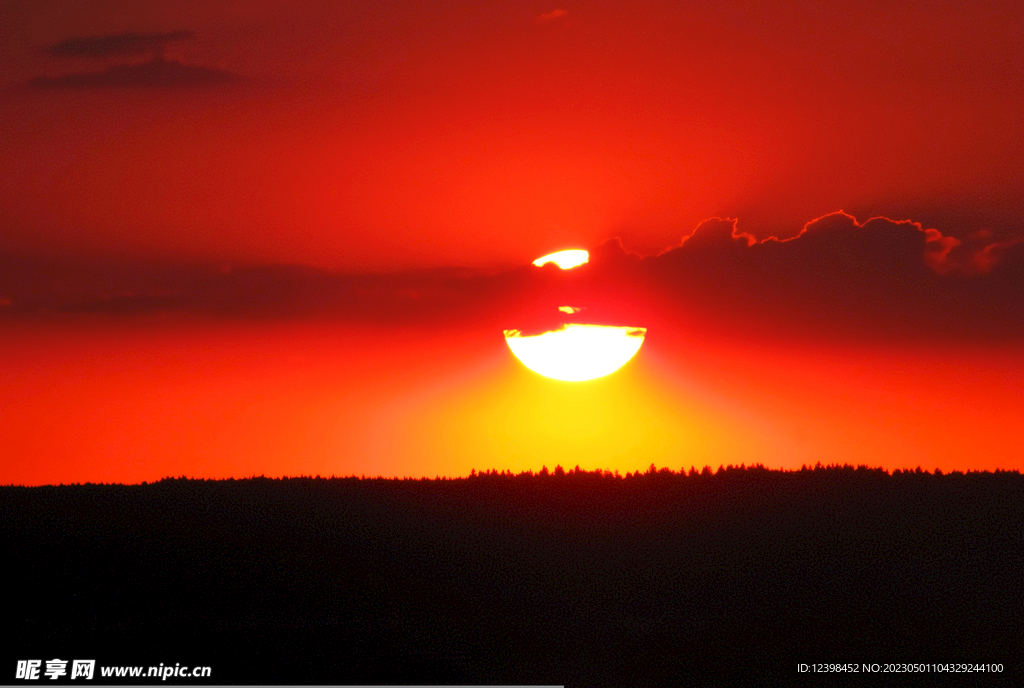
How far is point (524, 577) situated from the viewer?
30062mm

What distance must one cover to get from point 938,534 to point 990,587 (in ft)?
14.2

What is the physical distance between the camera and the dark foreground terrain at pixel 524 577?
24.4m

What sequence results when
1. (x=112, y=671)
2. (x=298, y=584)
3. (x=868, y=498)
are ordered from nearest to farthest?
(x=112, y=671) < (x=298, y=584) < (x=868, y=498)

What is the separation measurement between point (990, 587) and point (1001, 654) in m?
6.17

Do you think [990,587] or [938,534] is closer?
[990,587]

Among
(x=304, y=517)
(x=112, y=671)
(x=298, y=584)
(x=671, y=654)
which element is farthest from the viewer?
(x=304, y=517)

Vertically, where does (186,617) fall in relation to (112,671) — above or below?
above

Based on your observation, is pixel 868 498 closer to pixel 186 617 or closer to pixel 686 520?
pixel 686 520

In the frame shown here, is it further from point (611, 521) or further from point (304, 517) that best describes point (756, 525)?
point (304, 517)

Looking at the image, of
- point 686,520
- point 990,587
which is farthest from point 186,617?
point 990,587

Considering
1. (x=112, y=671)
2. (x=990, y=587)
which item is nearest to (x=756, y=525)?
(x=990, y=587)

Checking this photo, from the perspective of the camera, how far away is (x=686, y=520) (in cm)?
3634

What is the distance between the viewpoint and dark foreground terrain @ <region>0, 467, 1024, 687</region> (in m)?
24.4

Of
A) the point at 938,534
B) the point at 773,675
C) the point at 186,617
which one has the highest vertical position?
the point at 938,534
